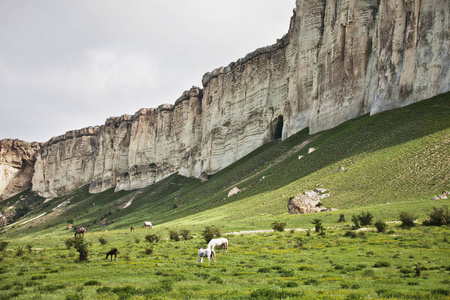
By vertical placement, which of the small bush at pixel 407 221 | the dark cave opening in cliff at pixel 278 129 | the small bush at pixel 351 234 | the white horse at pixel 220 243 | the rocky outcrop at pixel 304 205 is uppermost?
the dark cave opening in cliff at pixel 278 129

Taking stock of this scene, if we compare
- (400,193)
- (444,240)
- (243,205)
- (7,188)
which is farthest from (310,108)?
→ (7,188)

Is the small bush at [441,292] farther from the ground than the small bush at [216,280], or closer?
farther from the ground

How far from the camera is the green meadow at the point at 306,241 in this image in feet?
45.2

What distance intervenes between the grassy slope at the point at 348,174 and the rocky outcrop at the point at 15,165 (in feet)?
384

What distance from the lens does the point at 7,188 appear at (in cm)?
18000

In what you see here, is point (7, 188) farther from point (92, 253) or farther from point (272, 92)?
point (92, 253)

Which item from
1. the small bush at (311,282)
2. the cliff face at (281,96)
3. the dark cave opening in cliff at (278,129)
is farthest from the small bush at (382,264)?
the dark cave opening in cliff at (278,129)

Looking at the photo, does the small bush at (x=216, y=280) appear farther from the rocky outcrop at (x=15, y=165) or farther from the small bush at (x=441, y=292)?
the rocky outcrop at (x=15, y=165)

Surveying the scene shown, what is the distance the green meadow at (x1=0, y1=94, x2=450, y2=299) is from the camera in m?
13.8

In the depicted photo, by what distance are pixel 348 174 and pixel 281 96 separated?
54.5 m

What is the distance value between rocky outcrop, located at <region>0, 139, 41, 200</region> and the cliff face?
7.54m

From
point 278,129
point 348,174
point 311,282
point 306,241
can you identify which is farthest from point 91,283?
point 278,129

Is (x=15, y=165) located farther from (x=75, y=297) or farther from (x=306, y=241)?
(x=75, y=297)

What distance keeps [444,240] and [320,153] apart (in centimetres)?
4529
